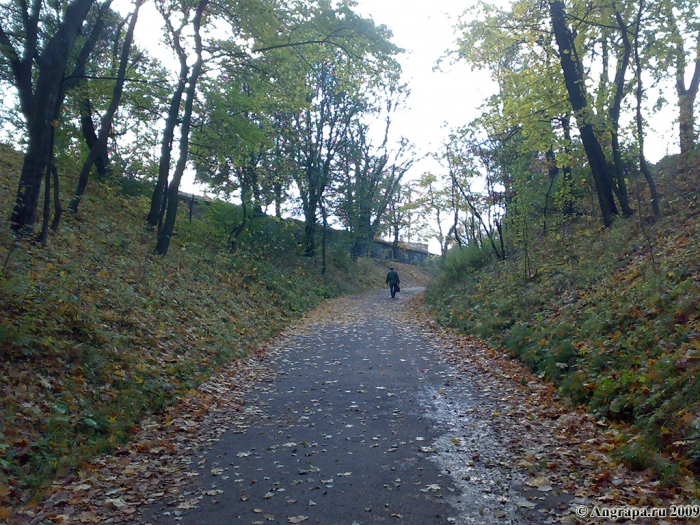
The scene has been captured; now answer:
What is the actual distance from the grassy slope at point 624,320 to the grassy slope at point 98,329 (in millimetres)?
5982

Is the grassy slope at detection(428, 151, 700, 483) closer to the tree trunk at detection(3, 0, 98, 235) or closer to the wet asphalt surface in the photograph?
the wet asphalt surface

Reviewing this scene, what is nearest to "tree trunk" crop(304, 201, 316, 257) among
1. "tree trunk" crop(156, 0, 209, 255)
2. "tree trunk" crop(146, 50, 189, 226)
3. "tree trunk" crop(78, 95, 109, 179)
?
"tree trunk" crop(78, 95, 109, 179)

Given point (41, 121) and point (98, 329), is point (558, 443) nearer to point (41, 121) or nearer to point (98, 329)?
point (98, 329)

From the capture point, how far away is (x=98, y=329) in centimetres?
841

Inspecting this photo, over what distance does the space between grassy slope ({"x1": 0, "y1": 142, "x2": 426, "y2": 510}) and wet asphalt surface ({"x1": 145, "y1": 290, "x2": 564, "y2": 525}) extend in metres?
1.43

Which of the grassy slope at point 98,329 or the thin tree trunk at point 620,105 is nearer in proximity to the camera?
the grassy slope at point 98,329

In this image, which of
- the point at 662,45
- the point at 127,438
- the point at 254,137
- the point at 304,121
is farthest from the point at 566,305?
the point at 304,121

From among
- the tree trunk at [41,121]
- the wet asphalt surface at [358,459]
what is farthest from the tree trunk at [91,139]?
the wet asphalt surface at [358,459]

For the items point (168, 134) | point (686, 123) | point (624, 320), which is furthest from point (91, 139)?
point (686, 123)

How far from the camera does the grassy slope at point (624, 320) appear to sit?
5.39m

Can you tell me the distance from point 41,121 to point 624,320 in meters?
11.2

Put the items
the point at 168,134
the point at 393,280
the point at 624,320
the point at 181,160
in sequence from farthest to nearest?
the point at 393,280, the point at 168,134, the point at 181,160, the point at 624,320

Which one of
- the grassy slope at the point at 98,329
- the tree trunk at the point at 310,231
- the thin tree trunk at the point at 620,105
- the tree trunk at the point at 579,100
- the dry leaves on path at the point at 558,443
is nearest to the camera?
the dry leaves on path at the point at 558,443

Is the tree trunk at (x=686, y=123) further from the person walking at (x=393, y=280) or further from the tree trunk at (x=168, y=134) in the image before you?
the tree trunk at (x=168, y=134)
